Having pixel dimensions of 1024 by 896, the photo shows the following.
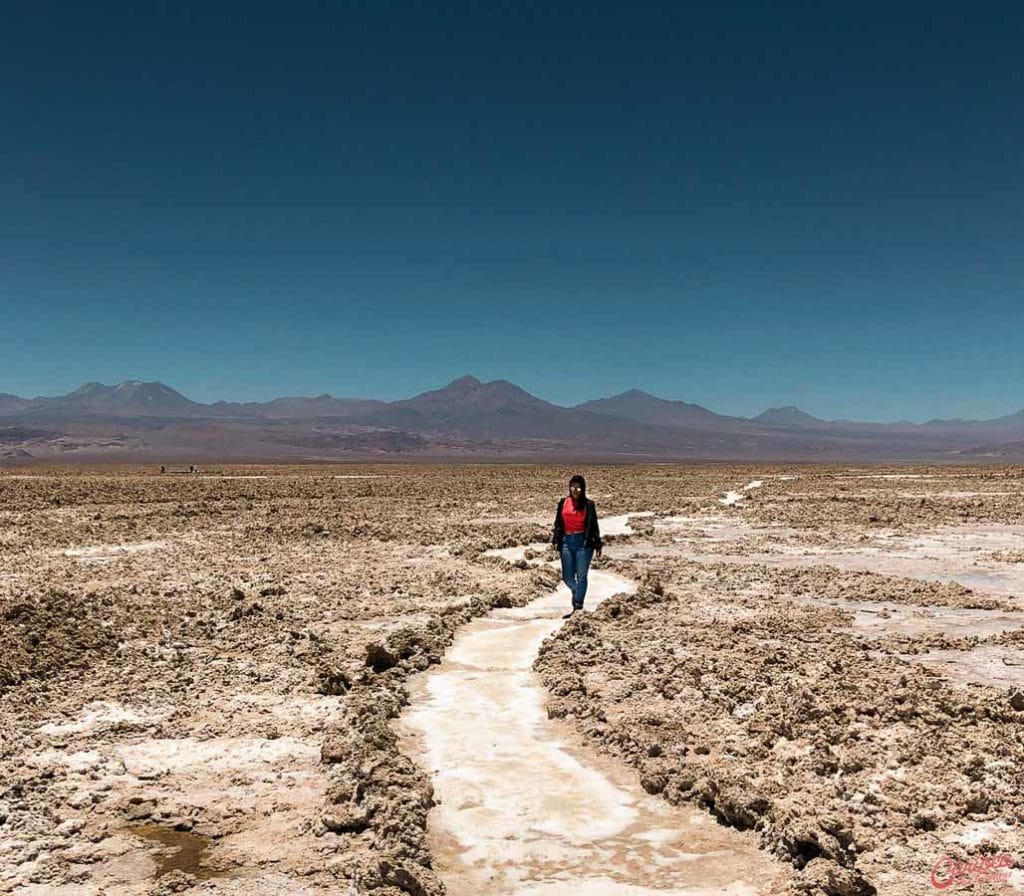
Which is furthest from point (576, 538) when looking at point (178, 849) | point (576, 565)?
point (178, 849)

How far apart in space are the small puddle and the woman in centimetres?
827

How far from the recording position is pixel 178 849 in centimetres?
600

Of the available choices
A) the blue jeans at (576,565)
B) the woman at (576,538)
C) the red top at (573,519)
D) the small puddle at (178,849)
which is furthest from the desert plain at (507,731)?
the red top at (573,519)

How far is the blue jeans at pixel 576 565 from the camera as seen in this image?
1400 cm

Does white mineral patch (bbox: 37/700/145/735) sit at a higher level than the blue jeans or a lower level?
lower

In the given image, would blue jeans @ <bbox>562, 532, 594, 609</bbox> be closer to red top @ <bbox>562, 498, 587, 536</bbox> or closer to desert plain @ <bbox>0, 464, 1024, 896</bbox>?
red top @ <bbox>562, 498, 587, 536</bbox>

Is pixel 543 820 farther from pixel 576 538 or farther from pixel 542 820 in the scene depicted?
pixel 576 538

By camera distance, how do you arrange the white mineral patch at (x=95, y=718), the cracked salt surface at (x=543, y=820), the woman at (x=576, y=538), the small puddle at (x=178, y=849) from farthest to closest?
the woman at (x=576, y=538), the white mineral patch at (x=95, y=718), the small puddle at (x=178, y=849), the cracked salt surface at (x=543, y=820)

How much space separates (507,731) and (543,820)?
2.00m

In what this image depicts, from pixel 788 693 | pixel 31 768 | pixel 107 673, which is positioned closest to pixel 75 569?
pixel 107 673

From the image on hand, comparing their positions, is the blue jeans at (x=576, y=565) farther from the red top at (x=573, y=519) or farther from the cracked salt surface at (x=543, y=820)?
the cracked salt surface at (x=543, y=820)

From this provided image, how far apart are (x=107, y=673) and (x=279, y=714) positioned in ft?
9.01

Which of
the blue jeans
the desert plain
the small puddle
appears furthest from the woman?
the small puddle

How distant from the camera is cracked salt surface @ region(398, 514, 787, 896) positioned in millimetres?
5539
